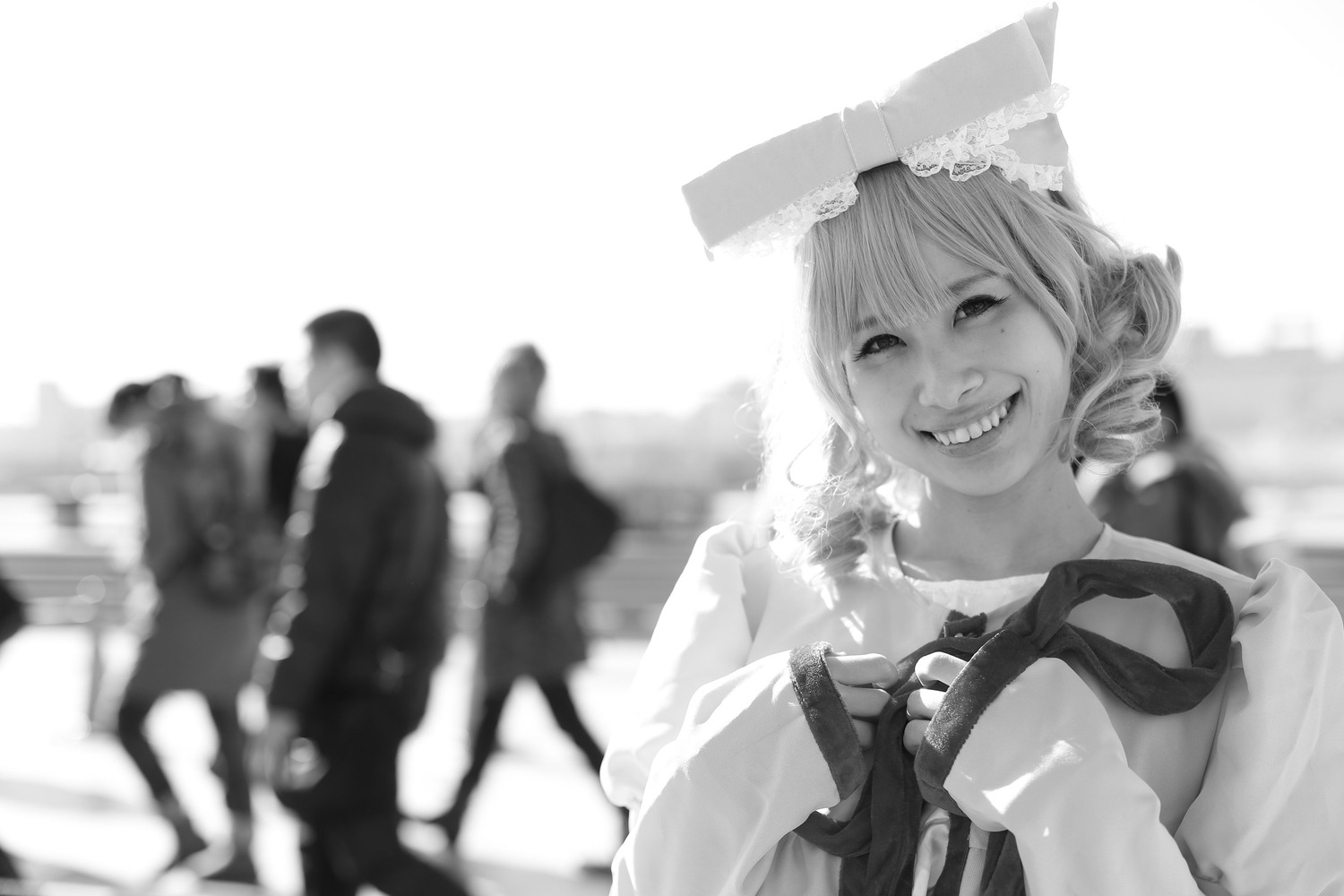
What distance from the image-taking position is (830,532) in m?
1.54

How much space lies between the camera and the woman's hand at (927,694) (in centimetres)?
121

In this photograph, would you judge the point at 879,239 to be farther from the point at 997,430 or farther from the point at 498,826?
the point at 498,826

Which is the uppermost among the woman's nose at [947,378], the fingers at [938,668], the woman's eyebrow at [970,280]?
the woman's eyebrow at [970,280]

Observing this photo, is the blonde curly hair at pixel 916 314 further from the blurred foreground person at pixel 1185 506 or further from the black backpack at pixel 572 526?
the black backpack at pixel 572 526

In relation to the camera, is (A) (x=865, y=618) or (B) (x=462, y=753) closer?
(A) (x=865, y=618)

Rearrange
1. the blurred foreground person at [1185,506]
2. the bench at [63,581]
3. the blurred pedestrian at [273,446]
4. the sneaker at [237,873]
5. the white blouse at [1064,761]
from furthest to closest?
the bench at [63,581] → the blurred pedestrian at [273,446] → the sneaker at [237,873] → the blurred foreground person at [1185,506] → the white blouse at [1064,761]

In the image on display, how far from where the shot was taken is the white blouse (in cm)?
110

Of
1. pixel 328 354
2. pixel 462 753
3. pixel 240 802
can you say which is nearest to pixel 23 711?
pixel 462 753

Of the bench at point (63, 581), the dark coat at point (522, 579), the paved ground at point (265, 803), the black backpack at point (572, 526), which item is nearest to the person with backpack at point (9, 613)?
the paved ground at point (265, 803)

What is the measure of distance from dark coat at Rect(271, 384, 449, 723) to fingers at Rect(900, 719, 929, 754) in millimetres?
2207

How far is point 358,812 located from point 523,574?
132 cm

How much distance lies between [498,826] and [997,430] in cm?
394

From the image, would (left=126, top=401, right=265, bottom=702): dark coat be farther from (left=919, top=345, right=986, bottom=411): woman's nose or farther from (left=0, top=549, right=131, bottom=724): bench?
(left=0, top=549, right=131, bottom=724): bench

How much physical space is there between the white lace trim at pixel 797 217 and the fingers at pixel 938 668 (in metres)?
0.48
